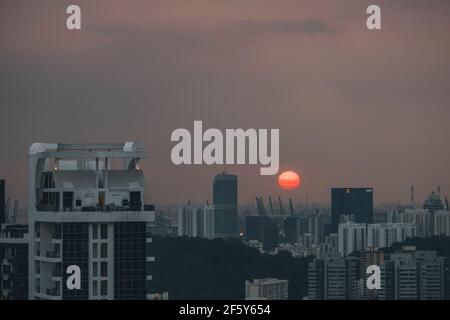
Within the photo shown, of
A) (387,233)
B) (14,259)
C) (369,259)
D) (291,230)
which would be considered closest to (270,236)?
(291,230)

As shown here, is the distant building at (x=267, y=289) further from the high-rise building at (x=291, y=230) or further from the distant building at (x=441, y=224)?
the distant building at (x=441, y=224)

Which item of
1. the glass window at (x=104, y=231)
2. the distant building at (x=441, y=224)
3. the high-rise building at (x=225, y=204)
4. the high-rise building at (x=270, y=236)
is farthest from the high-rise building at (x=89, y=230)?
the distant building at (x=441, y=224)

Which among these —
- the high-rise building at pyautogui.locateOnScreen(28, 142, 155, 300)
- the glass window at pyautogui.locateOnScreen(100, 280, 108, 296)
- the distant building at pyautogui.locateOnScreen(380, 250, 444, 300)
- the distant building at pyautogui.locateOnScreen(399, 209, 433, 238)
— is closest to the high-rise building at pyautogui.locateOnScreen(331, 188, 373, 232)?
the distant building at pyautogui.locateOnScreen(399, 209, 433, 238)

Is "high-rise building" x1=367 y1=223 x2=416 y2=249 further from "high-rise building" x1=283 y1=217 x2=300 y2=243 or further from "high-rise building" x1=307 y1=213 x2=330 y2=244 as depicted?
"high-rise building" x1=283 y1=217 x2=300 y2=243

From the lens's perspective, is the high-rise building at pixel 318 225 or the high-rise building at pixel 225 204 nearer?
the high-rise building at pixel 225 204
